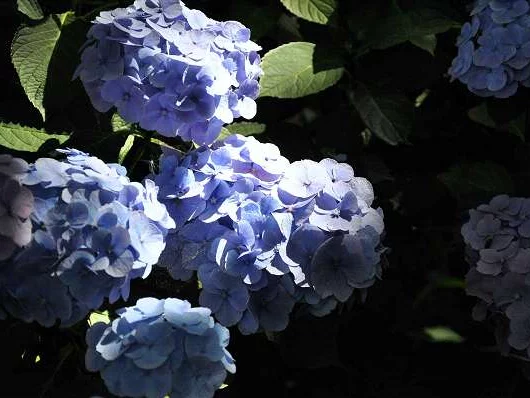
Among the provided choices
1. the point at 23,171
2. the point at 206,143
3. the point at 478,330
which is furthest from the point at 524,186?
the point at 23,171

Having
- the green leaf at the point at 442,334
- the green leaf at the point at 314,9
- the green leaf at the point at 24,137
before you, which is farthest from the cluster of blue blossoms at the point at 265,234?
the green leaf at the point at 442,334

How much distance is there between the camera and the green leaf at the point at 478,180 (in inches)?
79.4

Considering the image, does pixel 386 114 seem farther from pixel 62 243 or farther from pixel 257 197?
pixel 62 243

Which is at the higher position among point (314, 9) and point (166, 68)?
point (166, 68)

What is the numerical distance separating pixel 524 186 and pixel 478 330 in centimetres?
31

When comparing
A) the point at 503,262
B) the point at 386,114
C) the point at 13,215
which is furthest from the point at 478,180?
the point at 13,215

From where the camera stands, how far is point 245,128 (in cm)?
194

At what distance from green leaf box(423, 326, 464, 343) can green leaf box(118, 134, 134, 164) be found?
0.97m

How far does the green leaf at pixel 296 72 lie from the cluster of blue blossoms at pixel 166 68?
26 centimetres

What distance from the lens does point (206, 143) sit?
5.41 feet

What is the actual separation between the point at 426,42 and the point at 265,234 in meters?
0.69

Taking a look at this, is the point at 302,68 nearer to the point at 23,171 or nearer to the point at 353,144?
the point at 353,144

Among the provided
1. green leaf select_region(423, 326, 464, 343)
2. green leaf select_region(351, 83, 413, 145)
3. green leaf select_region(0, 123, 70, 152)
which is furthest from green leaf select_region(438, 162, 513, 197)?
green leaf select_region(0, 123, 70, 152)

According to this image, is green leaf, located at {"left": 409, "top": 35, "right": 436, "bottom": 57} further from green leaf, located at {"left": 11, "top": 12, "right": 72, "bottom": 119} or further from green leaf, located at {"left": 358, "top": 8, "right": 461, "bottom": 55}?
green leaf, located at {"left": 11, "top": 12, "right": 72, "bottom": 119}
